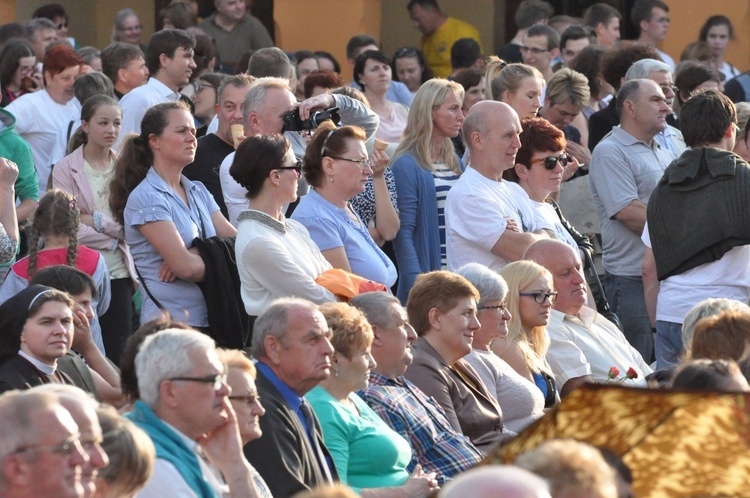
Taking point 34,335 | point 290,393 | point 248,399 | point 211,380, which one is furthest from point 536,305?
point 211,380

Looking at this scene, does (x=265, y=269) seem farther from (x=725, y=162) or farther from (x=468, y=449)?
(x=725, y=162)

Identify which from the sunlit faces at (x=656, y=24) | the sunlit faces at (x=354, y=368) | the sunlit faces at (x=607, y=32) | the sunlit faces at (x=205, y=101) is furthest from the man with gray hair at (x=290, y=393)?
the sunlit faces at (x=656, y=24)

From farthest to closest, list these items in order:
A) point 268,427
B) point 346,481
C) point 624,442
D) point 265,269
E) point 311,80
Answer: point 311,80 → point 265,269 → point 346,481 → point 268,427 → point 624,442

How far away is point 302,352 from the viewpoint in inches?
201

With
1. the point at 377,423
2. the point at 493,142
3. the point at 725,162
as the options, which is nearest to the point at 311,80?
the point at 493,142

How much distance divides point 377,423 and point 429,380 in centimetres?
70

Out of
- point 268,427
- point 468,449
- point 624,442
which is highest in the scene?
point 624,442

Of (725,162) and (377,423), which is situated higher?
(725,162)

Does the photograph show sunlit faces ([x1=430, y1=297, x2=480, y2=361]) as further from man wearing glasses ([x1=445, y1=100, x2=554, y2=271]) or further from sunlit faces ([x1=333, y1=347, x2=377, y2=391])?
man wearing glasses ([x1=445, y1=100, x2=554, y2=271])

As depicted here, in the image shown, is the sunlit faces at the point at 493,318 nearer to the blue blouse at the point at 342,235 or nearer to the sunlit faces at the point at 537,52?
the blue blouse at the point at 342,235

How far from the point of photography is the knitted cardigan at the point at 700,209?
7.48 metres

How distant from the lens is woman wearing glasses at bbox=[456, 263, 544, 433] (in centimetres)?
662

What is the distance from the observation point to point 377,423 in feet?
18.0

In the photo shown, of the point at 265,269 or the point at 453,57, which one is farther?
the point at 453,57
